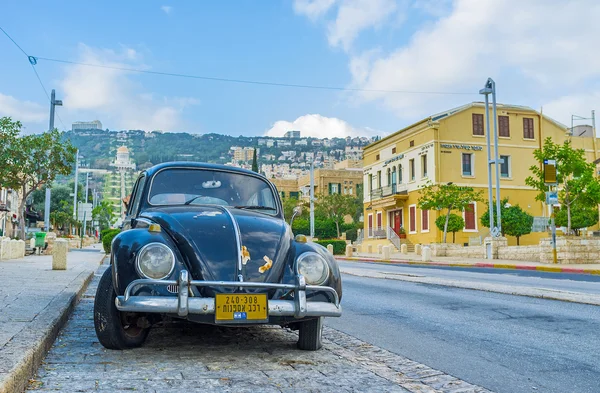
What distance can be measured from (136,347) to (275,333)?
5.55 feet

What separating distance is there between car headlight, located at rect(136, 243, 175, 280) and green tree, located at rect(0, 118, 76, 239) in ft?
75.8

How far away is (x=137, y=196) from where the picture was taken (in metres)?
6.78

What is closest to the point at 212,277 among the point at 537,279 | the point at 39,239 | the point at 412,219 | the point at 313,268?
the point at 313,268

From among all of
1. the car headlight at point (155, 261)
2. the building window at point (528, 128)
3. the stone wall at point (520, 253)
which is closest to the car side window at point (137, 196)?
the car headlight at point (155, 261)

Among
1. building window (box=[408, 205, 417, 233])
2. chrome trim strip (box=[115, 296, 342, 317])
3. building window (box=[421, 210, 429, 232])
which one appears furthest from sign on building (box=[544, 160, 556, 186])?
building window (box=[408, 205, 417, 233])

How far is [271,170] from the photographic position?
159875 mm

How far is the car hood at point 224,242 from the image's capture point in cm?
486

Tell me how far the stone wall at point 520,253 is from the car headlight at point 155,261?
26.2 metres

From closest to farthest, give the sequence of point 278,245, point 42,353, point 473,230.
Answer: point 42,353, point 278,245, point 473,230

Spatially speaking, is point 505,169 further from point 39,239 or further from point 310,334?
point 310,334

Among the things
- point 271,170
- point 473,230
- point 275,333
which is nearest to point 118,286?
point 275,333

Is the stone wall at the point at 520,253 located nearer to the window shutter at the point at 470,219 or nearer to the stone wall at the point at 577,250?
the stone wall at the point at 577,250

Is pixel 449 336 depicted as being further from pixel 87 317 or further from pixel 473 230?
pixel 473 230

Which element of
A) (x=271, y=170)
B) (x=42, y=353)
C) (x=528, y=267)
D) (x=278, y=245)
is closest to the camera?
(x=42, y=353)
